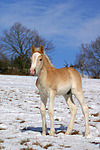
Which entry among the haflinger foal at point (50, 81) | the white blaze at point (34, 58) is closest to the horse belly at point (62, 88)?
the haflinger foal at point (50, 81)

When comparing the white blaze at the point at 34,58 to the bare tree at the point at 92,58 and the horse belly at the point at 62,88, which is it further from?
the bare tree at the point at 92,58

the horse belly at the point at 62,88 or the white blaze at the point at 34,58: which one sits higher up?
the white blaze at the point at 34,58

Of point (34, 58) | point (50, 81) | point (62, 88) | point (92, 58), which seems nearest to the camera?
point (34, 58)

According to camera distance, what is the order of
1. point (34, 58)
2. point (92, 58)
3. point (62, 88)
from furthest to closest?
point (92, 58) → point (62, 88) → point (34, 58)

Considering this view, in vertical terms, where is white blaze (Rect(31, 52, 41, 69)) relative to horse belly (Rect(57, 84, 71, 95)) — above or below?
above

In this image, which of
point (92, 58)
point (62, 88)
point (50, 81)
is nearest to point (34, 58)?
point (50, 81)

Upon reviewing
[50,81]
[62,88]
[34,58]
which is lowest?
[62,88]

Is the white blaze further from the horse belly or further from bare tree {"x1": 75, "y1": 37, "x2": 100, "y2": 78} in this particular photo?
bare tree {"x1": 75, "y1": 37, "x2": 100, "y2": 78}

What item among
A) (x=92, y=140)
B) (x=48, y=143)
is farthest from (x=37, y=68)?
(x=92, y=140)

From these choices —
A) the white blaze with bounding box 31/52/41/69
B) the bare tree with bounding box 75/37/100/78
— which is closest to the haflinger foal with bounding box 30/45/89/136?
the white blaze with bounding box 31/52/41/69

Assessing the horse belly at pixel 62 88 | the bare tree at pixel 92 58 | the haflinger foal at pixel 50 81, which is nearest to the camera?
the haflinger foal at pixel 50 81

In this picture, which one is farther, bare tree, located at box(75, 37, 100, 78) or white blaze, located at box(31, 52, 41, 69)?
bare tree, located at box(75, 37, 100, 78)

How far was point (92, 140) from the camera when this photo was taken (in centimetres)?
470

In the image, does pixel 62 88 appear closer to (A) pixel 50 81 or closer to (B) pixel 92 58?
(A) pixel 50 81
